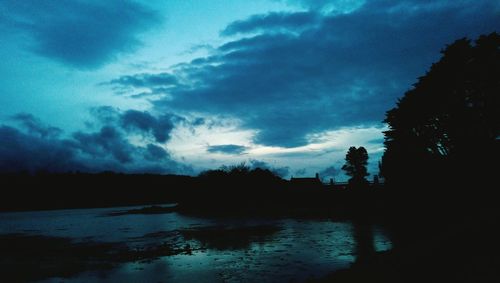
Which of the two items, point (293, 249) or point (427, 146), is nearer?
point (293, 249)

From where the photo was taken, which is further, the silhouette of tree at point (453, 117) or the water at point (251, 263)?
the silhouette of tree at point (453, 117)

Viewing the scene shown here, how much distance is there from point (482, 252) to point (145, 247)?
24.2m

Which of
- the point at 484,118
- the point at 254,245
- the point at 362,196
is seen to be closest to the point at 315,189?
the point at 362,196

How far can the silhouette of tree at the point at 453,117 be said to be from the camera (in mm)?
31766

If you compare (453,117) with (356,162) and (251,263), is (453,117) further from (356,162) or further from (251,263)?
(356,162)

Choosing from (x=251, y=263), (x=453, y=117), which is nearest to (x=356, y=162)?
(x=453, y=117)

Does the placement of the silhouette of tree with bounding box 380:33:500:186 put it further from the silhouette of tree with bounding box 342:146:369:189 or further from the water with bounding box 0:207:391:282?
the silhouette of tree with bounding box 342:146:369:189

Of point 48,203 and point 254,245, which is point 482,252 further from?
point 48,203

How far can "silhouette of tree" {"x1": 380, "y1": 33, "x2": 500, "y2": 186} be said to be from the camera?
1251 inches

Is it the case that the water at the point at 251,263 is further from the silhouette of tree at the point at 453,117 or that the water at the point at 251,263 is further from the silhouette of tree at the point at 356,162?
the silhouette of tree at the point at 356,162

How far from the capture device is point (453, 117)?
35094 mm

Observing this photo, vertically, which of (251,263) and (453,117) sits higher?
(453,117)

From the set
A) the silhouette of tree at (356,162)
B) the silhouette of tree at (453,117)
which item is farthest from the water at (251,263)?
the silhouette of tree at (356,162)

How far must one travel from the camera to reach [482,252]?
1217cm
